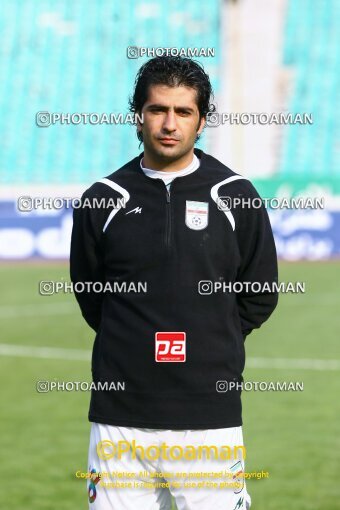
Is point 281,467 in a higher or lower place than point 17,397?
lower

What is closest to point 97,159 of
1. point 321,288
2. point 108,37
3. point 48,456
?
Result: point 108,37

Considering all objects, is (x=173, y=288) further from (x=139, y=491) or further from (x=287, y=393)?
(x=287, y=393)

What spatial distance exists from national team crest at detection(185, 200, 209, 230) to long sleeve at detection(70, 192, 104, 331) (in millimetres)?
331

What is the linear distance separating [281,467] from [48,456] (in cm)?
166

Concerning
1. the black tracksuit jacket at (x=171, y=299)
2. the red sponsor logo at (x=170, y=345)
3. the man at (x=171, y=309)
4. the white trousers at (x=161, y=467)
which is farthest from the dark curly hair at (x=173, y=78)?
the white trousers at (x=161, y=467)

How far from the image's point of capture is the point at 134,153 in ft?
90.5

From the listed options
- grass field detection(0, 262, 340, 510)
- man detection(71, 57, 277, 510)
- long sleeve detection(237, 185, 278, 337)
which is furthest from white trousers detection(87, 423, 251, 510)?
grass field detection(0, 262, 340, 510)

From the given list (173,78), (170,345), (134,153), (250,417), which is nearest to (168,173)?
(173,78)

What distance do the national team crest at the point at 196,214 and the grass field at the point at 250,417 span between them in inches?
120

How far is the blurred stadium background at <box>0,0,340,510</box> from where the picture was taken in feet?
25.0

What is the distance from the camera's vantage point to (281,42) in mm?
28422

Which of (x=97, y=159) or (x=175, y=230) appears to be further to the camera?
(x=97, y=159)

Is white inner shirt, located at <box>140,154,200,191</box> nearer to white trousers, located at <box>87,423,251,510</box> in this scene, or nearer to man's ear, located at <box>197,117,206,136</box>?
man's ear, located at <box>197,117,206,136</box>

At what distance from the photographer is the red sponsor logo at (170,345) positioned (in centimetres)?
359
